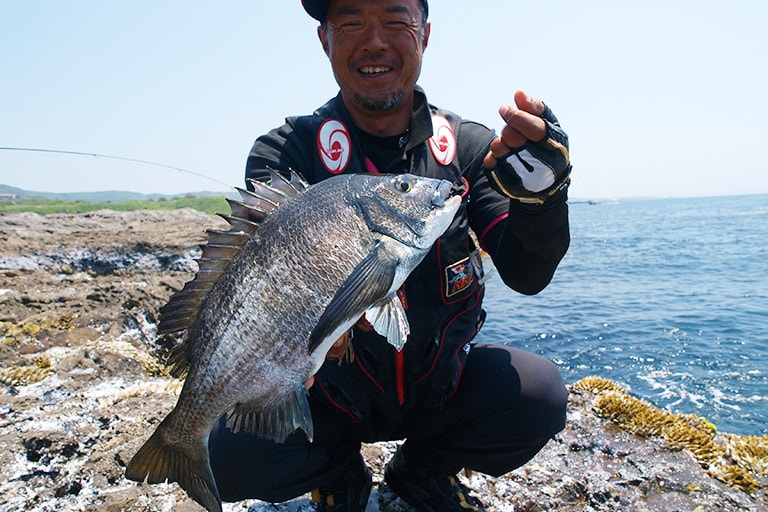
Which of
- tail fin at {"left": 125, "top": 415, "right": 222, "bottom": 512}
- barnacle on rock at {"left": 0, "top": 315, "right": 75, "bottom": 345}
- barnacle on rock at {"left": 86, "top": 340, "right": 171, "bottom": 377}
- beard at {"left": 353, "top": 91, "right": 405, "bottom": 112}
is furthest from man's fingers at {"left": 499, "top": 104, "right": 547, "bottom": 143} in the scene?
barnacle on rock at {"left": 0, "top": 315, "right": 75, "bottom": 345}

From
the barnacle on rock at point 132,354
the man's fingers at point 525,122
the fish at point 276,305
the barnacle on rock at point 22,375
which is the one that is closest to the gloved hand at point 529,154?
the man's fingers at point 525,122

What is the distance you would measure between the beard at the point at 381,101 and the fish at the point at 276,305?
34.9 inches

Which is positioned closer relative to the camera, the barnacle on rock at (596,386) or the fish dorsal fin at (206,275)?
the fish dorsal fin at (206,275)

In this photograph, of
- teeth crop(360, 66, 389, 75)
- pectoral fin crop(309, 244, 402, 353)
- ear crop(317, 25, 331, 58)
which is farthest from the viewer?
ear crop(317, 25, 331, 58)

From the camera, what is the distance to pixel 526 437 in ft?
8.88

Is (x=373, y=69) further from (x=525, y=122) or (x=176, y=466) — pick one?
(x=176, y=466)

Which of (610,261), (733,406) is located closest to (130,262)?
(733,406)

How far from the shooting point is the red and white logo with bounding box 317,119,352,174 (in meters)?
2.87

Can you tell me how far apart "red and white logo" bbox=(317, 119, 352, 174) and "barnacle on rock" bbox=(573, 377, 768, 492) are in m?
2.96

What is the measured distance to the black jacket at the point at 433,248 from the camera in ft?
8.63

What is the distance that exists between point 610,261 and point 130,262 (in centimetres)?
1900

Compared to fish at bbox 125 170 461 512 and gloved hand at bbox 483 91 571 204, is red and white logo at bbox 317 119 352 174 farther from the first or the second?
gloved hand at bbox 483 91 571 204

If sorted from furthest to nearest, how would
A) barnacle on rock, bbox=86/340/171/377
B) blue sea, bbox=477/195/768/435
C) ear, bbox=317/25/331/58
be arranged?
blue sea, bbox=477/195/768/435 < barnacle on rock, bbox=86/340/171/377 < ear, bbox=317/25/331/58

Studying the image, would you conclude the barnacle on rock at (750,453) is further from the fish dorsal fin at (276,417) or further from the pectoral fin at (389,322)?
the fish dorsal fin at (276,417)
